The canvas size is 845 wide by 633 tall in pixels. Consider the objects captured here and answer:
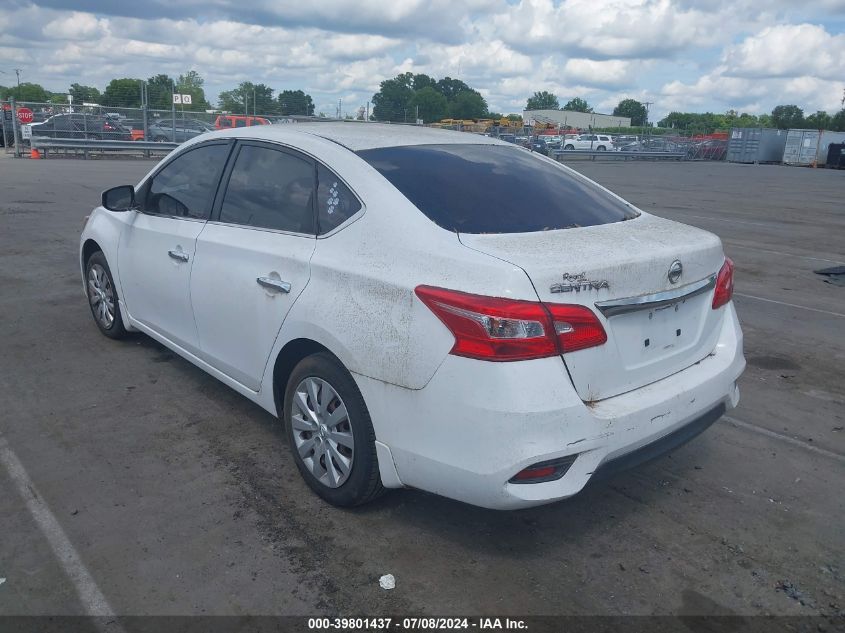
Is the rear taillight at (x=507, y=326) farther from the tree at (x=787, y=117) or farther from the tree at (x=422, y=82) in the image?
the tree at (x=787, y=117)

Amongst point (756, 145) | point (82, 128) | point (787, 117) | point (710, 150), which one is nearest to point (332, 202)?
point (82, 128)

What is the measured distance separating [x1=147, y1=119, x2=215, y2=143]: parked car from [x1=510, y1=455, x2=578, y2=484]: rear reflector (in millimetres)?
30100

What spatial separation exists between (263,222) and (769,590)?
9.55 feet

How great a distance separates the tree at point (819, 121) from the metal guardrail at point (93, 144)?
223 ft

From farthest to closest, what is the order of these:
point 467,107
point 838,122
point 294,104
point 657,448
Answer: point 467,107
point 838,122
point 294,104
point 657,448

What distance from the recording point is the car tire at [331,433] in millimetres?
3244

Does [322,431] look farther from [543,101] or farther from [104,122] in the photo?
[543,101]

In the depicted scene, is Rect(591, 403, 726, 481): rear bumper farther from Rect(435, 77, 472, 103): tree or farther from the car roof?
Rect(435, 77, 472, 103): tree

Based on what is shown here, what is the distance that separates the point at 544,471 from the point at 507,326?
583 mm

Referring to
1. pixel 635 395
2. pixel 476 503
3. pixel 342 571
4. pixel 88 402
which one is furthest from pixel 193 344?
pixel 635 395

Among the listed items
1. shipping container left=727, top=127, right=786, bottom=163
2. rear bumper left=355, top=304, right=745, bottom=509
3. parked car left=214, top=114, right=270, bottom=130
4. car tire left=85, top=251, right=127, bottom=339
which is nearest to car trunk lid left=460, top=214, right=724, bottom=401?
rear bumper left=355, top=304, right=745, bottom=509

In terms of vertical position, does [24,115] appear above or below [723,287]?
above

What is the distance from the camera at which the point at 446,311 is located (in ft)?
9.37

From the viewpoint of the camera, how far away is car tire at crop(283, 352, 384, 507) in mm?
3244
